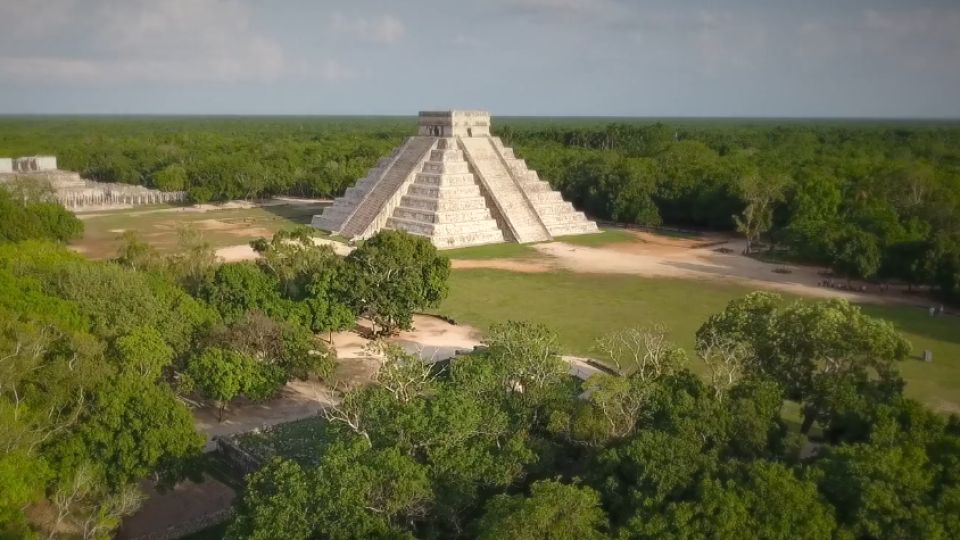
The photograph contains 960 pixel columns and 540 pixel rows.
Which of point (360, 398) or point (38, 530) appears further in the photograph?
point (360, 398)

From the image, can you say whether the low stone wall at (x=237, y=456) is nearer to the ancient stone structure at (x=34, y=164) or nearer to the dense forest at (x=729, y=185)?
the dense forest at (x=729, y=185)

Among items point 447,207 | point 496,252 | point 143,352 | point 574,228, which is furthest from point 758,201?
point 143,352

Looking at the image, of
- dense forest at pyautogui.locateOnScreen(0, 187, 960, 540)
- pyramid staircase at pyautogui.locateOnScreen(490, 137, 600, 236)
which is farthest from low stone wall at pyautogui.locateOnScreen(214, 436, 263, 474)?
pyramid staircase at pyautogui.locateOnScreen(490, 137, 600, 236)

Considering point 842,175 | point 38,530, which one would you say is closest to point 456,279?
point 38,530

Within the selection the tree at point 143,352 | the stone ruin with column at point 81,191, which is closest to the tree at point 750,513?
the tree at point 143,352

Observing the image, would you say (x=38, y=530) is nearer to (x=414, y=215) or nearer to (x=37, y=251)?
(x=37, y=251)

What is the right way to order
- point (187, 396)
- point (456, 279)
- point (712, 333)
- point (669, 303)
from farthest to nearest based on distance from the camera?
point (456, 279)
point (669, 303)
point (187, 396)
point (712, 333)

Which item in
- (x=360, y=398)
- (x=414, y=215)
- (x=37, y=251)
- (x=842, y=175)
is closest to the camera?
(x=360, y=398)

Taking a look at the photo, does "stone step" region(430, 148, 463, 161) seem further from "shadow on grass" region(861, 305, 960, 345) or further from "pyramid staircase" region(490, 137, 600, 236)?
"shadow on grass" region(861, 305, 960, 345)
